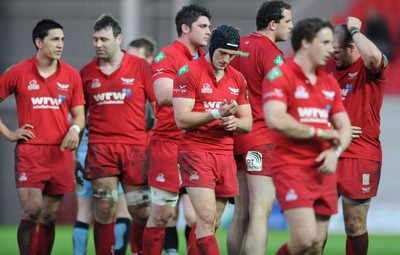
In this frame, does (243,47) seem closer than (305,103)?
No

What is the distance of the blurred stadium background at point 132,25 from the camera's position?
71.1ft

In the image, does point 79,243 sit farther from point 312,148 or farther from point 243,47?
point 312,148

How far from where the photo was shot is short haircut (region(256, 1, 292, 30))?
9.48 m

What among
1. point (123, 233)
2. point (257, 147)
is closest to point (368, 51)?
point (257, 147)

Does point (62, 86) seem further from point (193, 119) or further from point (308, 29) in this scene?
point (308, 29)

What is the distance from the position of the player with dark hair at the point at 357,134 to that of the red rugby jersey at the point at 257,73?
69cm

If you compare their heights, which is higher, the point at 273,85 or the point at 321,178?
the point at 273,85

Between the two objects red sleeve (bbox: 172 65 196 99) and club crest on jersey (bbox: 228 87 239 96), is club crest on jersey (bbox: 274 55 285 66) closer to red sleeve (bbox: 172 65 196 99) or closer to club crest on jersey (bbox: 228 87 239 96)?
club crest on jersey (bbox: 228 87 239 96)

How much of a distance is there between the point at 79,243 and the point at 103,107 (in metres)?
1.65

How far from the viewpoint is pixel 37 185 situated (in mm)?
9898

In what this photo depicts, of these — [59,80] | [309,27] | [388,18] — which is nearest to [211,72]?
[309,27]

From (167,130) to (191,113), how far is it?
4.64 ft

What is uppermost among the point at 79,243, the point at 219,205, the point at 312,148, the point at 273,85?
the point at 273,85

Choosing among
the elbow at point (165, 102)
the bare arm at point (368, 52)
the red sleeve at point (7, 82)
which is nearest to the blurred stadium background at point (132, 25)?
the red sleeve at point (7, 82)
